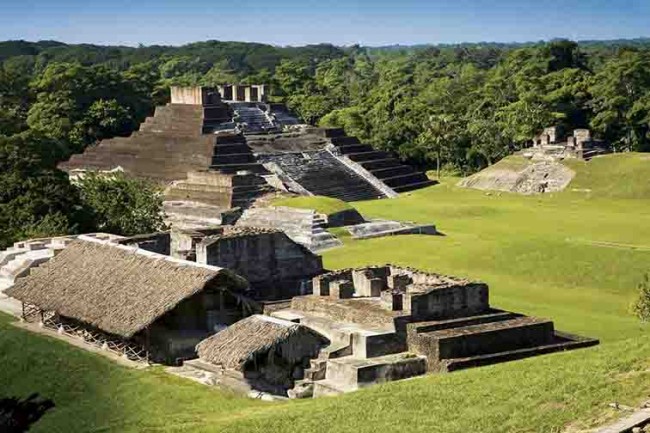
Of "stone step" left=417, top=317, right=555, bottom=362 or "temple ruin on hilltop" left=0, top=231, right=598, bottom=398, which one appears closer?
"stone step" left=417, top=317, right=555, bottom=362

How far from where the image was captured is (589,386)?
12023 millimetres

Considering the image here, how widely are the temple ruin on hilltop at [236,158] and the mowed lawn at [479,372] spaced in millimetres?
6591

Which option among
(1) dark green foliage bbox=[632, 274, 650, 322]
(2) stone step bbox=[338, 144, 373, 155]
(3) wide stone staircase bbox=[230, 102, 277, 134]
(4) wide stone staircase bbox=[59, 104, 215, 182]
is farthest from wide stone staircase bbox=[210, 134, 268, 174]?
(1) dark green foliage bbox=[632, 274, 650, 322]

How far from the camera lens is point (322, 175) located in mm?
43688

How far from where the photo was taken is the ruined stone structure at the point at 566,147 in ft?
151

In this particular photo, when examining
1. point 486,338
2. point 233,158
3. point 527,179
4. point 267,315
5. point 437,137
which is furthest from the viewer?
point 437,137

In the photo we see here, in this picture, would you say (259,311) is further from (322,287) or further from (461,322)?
(461,322)

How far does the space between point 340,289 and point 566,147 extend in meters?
29.6

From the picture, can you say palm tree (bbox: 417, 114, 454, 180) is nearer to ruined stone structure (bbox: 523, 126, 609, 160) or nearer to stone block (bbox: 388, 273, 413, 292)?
ruined stone structure (bbox: 523, 126, 609, 160)

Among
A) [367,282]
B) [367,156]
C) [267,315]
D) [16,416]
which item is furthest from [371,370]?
[367,156]

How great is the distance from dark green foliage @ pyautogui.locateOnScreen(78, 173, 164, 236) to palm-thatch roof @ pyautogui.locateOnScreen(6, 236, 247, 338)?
7866 mm

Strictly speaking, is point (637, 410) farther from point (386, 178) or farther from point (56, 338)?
point (386, 178)

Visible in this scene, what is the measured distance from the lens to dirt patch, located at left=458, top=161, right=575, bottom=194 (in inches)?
1716

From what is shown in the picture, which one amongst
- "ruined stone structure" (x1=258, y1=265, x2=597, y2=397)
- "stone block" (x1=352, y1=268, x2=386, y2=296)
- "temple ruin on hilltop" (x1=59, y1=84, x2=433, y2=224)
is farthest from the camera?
"temple ruin on hilltop" (x1=59, y1=84, x2=433, y2=224)
